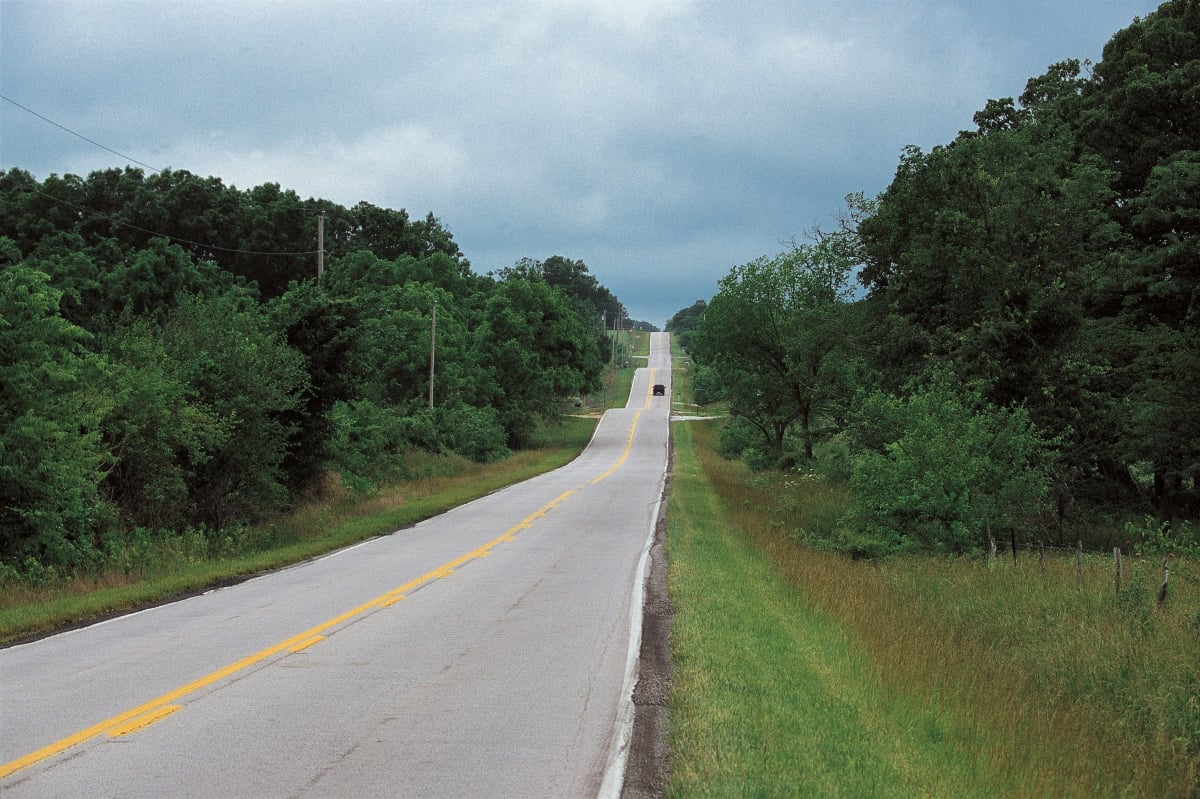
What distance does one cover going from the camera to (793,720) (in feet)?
23.2

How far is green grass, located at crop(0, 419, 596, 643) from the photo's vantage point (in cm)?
1170

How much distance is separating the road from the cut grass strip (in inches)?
25.0

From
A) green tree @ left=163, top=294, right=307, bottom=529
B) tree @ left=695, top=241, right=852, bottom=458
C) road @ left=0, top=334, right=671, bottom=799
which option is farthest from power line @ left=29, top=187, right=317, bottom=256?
road @ left=0, top=334, right=671, bottom=799

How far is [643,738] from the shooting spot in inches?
266

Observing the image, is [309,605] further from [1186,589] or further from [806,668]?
[1186,589]

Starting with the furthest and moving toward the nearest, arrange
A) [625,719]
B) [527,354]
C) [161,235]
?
[161,235] → [527,354] → [625,719]

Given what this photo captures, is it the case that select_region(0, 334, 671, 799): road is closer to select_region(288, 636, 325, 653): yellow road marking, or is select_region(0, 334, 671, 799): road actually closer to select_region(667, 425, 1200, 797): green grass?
select_region(288, 636, 325, 653): yellow road marking

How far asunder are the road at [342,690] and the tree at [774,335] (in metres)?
28.4

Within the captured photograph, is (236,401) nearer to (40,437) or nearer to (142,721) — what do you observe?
(40,437)

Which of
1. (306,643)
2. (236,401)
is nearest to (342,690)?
(306,643)

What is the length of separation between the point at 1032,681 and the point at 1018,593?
431cm

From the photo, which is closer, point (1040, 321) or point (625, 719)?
point (625, 719)

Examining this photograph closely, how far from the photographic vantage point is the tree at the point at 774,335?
137 ft

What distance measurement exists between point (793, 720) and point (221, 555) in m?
14.0
